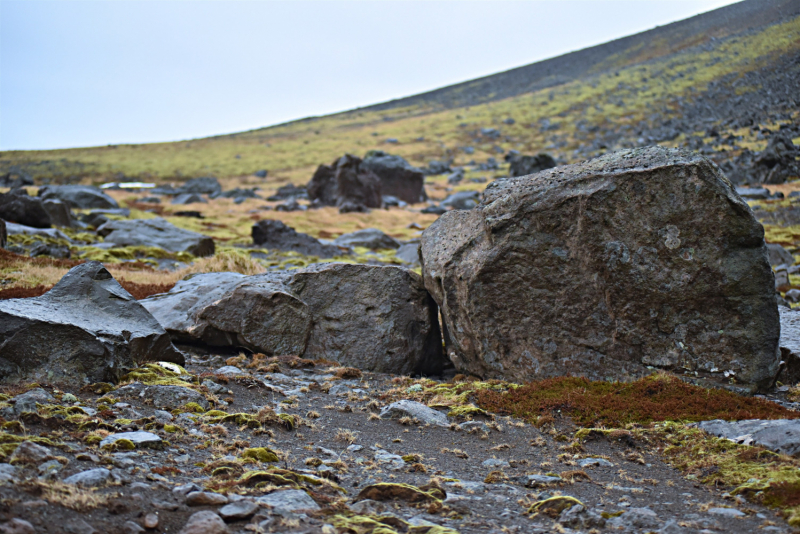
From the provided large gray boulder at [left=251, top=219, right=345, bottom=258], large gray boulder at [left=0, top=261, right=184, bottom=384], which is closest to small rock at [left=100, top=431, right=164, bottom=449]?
large gray boulder at [left=0, top=261, right=184, bottom=384]

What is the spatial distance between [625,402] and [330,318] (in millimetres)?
6583

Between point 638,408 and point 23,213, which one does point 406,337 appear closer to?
point 638,408

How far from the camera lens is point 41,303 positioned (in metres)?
9.14

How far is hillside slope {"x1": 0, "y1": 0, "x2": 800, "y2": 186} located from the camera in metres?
58.2

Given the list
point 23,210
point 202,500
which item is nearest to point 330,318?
point 202,500

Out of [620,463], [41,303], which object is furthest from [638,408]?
[41,303]

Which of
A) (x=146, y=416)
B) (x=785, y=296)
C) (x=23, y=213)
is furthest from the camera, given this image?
(x=23, y=213)

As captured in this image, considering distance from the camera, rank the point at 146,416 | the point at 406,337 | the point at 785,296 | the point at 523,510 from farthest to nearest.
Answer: the point at 785,296, the point at 406,337, the point at 146,416, the point at 523,510

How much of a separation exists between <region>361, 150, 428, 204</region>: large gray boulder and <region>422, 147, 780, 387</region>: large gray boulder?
5025 cm

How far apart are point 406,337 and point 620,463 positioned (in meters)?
5.99

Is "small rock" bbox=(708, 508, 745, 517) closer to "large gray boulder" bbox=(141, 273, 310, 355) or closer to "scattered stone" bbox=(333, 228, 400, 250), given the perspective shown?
"large gray boulder" bbox=(141, 273, 310, 355)

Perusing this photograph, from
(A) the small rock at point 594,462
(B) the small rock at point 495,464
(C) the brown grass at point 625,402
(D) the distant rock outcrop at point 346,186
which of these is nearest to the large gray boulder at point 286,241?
(D) the distant rock outcrop at point 346,186

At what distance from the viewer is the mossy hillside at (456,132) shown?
92.8 metres

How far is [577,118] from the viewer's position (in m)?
104
